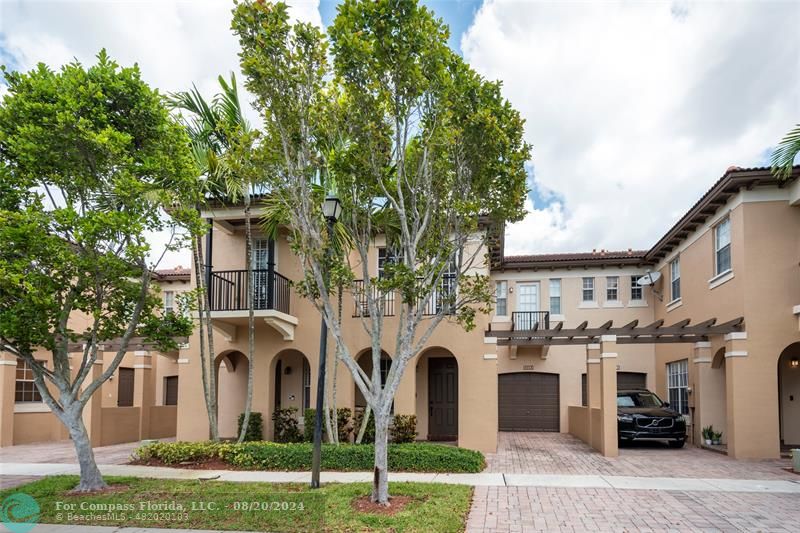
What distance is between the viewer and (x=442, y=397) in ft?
60.2

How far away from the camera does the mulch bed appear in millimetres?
8344

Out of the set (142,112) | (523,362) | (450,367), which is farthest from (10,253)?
(523,362)

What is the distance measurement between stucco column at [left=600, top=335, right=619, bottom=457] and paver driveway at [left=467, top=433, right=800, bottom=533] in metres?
0.64

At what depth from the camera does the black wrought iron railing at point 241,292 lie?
14.9 m

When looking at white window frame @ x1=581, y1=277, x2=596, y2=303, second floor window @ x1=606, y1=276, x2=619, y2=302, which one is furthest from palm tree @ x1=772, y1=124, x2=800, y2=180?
white window frame @ x1=581, y1=277, x2=596, y2=303

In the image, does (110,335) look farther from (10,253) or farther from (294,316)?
(294,316)

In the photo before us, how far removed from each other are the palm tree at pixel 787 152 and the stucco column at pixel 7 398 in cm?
2072

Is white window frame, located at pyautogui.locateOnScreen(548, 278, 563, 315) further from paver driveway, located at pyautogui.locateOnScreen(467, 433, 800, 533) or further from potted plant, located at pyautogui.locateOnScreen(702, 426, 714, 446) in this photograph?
paver driveway, located at pyautogui.locateOnScreen(467, 433, 800, 533)

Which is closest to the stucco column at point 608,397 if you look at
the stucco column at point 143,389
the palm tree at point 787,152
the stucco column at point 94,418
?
the palm tree at point 787,152

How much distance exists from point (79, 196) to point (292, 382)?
29.8 ft

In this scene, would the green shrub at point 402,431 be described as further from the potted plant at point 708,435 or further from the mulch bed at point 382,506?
the potted plant at point 708,435

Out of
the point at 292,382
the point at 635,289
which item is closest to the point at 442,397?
the point at 292,382

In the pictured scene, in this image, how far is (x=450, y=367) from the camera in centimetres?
1847

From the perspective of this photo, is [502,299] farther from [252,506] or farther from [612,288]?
[252,506]
